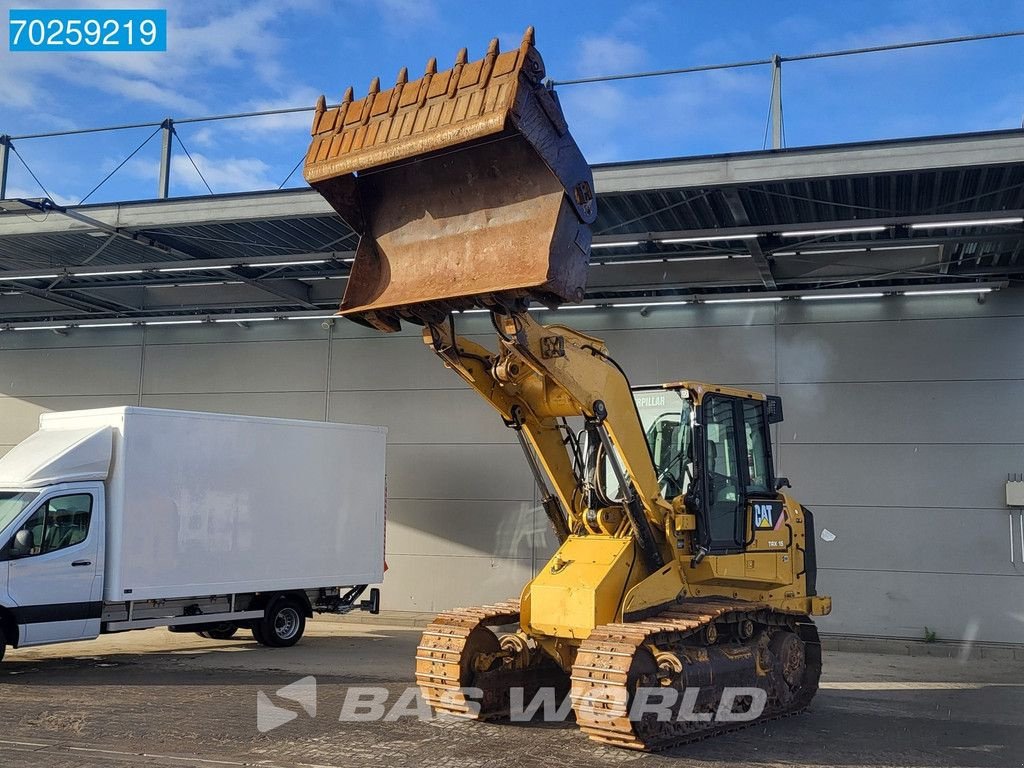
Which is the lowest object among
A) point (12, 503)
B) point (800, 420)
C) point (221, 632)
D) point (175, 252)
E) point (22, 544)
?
point (221, 632)

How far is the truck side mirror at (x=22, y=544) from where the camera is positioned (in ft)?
37.7

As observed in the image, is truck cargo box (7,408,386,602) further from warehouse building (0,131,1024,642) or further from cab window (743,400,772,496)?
cab window (743,400,772,496)

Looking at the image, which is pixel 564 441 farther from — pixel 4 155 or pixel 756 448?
pixel 4 155

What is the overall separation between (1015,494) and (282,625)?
35.2 ft

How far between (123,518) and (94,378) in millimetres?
8654

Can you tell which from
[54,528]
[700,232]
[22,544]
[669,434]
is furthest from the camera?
[700,232]

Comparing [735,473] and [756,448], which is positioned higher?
[756,448]

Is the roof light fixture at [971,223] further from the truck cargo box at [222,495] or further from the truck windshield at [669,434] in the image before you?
the truck cargo box at [222,495]

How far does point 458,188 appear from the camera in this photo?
24.8 feet

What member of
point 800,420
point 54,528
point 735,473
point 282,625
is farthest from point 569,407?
point 800,420

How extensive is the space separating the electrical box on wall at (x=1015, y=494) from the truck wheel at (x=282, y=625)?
34.2 ft

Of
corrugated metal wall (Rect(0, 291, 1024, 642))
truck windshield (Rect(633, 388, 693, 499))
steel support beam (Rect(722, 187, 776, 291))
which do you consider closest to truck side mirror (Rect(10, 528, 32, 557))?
corrugated metal wall (Rect(0, 291, 1024, 642))

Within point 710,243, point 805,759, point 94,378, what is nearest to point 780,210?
point 710,243

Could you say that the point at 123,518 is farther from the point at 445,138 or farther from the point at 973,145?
the point at 973,145
